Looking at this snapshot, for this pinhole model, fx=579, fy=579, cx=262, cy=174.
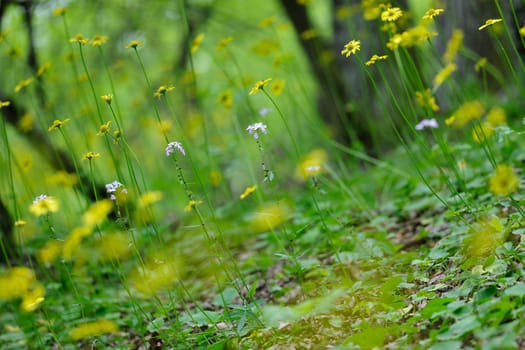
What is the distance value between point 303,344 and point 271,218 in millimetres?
505

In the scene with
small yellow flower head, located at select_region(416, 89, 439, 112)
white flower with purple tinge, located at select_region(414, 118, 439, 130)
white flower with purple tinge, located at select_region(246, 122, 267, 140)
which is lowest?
white flower with purple tinge, located at select_region(414, 118, 439, 130)

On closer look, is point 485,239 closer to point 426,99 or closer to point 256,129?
point 426,99

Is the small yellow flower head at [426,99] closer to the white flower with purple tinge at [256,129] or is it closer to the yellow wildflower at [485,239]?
the yellow wildflower at [485,239]

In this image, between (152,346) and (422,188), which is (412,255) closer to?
(422,188)

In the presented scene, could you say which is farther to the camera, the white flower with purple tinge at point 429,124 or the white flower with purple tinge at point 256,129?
the white flower with purple tinge at point 429,124

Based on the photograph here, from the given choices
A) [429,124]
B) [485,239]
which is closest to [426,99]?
[429,124]

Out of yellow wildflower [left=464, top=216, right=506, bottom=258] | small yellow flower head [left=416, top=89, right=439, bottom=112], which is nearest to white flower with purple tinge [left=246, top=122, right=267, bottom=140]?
small yellow flower head [left=416, top=89, right=439, bottom=112]

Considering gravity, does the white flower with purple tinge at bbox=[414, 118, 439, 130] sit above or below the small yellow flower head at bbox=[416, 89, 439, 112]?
below

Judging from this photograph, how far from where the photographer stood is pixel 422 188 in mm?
2934

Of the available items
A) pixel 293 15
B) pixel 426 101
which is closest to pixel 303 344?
pixel 426 101

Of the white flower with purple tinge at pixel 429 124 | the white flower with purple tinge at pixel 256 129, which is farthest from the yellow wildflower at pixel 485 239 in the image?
the white flower with purple tinge at pixel 256 129

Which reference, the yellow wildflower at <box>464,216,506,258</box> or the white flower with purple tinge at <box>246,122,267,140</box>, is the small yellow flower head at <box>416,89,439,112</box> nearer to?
the yellow wildflower at <box>464,216,506,258</box>

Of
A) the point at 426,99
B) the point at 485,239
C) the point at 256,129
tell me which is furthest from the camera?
the point at 426,99

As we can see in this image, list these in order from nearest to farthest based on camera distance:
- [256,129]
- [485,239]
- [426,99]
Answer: [485,239]
[256,129]
[426,99]
